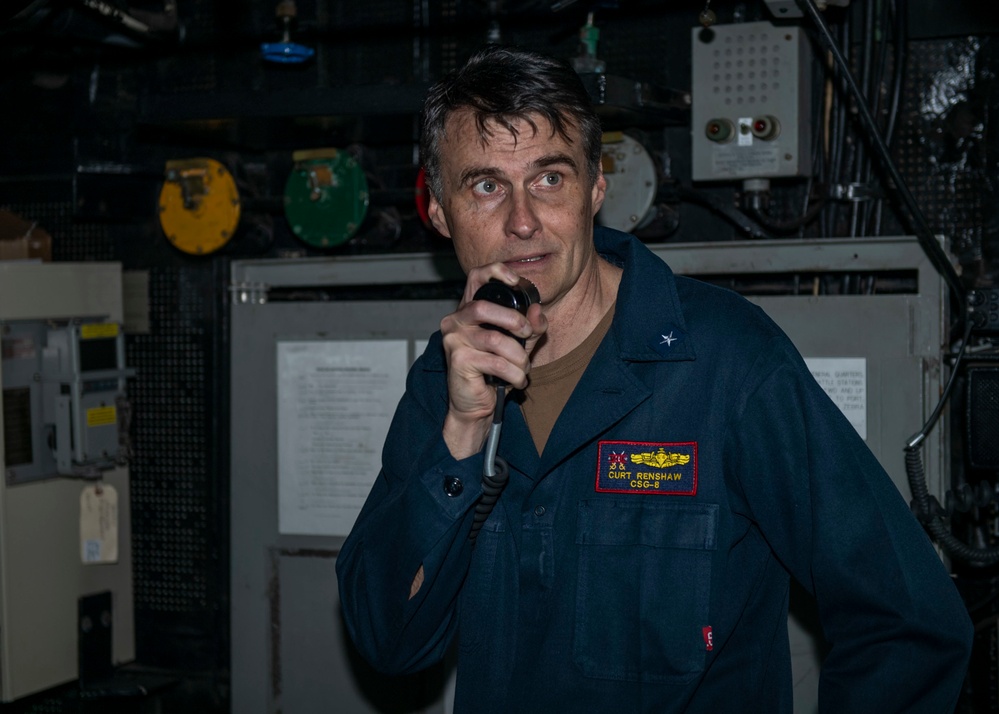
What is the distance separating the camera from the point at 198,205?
11.3 ft

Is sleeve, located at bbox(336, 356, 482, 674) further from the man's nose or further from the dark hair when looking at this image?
the dark hair

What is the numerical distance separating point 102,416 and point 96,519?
13.5 inches

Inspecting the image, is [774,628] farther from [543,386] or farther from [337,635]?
[337,635]

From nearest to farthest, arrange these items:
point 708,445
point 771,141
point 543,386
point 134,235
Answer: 1. point 708,445
2. point 543,386
3. point 771,141
4. point 134,235

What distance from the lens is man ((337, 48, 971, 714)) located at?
58.2 inches

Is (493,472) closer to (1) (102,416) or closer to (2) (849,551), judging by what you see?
(2) (849,551)

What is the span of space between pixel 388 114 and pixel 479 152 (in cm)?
117

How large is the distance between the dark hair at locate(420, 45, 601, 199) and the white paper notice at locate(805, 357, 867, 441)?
3.52 feet

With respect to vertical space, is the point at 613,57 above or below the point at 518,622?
above

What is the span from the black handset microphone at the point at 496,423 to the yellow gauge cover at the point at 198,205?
2.04 m

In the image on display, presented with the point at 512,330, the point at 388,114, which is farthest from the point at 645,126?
the point at 512,330

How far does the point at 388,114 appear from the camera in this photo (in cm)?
279

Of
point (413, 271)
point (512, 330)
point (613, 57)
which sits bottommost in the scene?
point (512, 330)

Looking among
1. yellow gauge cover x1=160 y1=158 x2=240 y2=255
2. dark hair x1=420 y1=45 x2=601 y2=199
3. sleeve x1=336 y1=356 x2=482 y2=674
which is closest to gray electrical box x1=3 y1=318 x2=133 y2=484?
yellow gauge cover x1=160 y1=158 x2=240 y2=255
